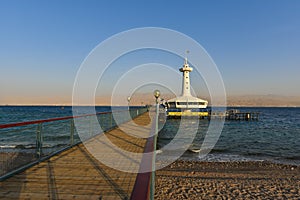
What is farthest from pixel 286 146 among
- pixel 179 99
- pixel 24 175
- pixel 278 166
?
pixel 179 99

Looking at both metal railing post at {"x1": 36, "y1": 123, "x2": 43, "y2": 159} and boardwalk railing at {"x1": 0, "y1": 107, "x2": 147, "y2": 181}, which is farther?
metal railing post at {"x1": 36, "y1": 123, "x2": 43, "y2": 159}

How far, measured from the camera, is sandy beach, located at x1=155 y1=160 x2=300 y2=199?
8250 mm

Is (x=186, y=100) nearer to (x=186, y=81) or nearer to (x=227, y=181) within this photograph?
(x=186, y=81)

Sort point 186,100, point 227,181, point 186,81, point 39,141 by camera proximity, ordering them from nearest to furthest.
Answer: 1. point 39,141
2. point 227,181
3. point 186,100
4. point 186,81

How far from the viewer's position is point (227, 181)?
9836 millimetres

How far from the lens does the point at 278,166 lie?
13094mm

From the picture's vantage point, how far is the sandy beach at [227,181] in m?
8.25

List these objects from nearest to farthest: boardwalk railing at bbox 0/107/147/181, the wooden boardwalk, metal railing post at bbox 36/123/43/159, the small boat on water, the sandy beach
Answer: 1. the wooden boardwalk
2. boardwalk railing at bbox 0/107/147/181
3. metal railing post at bbox 36/123/43/159
4. the sandy beach
5. the small boat on water

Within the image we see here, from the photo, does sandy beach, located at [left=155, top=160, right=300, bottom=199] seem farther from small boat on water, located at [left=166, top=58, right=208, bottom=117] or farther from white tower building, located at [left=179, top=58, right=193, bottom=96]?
white tower building, located at [left=179, top=58, right=193, bottom=96]

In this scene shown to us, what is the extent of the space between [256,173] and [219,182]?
9.23 feet

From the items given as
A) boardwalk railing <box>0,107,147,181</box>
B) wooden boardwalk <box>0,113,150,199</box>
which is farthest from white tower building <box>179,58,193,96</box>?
wooden boardwalk <box>0,113,150,199</box>

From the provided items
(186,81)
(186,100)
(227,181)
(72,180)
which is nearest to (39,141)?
(72,180)

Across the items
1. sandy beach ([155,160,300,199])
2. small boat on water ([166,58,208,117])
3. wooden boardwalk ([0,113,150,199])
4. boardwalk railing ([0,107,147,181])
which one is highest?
small boat on water ([166,58,208,117])

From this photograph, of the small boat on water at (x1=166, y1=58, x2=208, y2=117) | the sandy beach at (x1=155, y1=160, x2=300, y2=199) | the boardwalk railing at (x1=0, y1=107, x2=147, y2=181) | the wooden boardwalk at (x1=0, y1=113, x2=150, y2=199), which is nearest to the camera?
the wooden boardwalk at (x1=0, y1=113, x2=150, y2=199)
